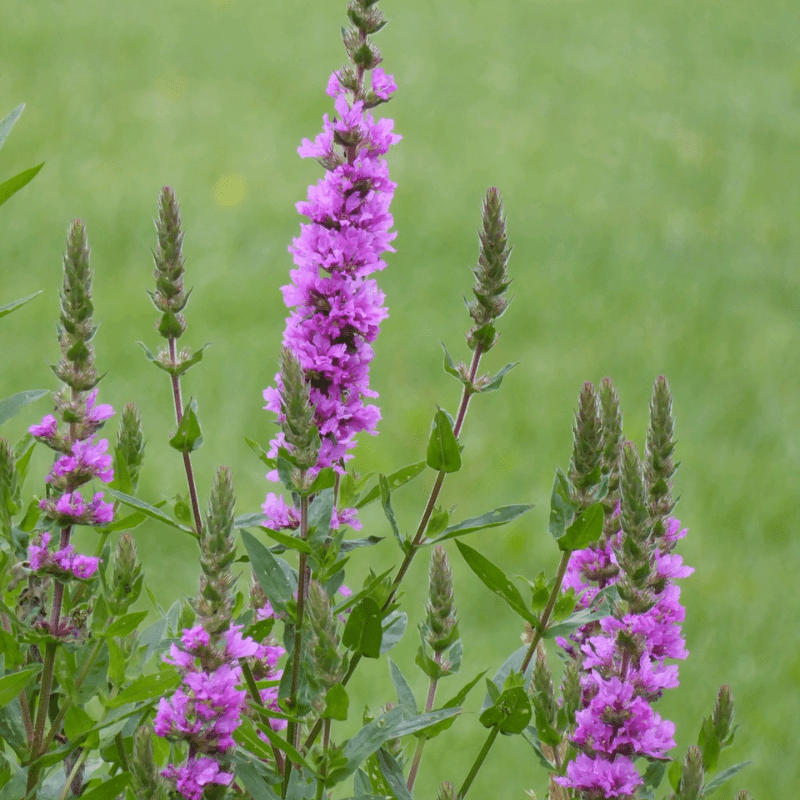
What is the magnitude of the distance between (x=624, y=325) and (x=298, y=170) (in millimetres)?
1508

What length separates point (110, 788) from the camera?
0.95 m

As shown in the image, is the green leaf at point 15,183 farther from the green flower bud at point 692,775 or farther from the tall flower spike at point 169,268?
the green flower bud at point 692,775

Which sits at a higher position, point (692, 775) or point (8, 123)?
point (8, 123)

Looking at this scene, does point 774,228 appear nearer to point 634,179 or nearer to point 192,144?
point 634,179

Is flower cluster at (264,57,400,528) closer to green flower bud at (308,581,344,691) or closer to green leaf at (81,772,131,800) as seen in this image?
green flower bud at (308,581,344,691)

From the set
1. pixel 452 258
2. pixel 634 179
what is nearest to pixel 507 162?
pixel 634 179

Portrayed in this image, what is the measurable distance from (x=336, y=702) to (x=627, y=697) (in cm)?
25

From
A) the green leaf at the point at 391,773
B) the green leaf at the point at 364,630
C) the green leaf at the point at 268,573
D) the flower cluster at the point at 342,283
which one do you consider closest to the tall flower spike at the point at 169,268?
the flower cluster at the point at 342,283

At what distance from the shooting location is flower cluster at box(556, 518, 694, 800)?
3.13 feet

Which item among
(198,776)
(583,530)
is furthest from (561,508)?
(198,776)

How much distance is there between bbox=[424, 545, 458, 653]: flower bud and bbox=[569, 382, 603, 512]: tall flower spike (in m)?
0.15

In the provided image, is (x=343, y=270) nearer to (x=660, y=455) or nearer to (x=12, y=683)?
(x=660, y=455)

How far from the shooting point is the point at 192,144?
4.68 meters

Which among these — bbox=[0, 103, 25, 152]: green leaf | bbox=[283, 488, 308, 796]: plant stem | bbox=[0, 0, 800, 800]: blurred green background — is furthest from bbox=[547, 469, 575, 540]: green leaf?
bbox=[0, 0, 800, 800]: blurred green background
